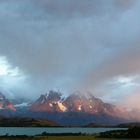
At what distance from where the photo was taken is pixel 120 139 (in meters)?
131

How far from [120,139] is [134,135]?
11.0 metres

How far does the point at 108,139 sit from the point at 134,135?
524 inches

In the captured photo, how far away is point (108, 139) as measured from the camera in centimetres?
13112

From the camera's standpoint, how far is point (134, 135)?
461 ft

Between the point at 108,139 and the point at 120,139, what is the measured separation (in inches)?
148

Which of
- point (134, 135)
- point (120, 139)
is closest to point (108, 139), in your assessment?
point (120, 139)

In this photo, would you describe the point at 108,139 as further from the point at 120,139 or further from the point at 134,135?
the point at 134,135

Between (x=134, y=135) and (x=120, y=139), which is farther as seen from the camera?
(x=134, y=135)

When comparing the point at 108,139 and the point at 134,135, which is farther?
the point at 134,135
